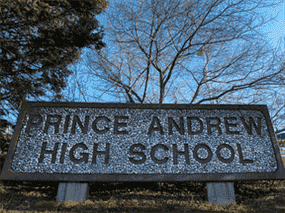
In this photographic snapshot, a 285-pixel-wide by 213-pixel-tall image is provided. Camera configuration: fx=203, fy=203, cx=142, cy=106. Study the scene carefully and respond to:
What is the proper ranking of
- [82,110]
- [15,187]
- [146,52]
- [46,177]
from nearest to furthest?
1. [46,177]
2. [82,110]
3. [15,187]
4. [146,52]

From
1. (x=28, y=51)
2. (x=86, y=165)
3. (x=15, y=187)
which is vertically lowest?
(x=15, y=187)

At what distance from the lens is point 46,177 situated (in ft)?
9.74

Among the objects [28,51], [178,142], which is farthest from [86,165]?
[28,51]

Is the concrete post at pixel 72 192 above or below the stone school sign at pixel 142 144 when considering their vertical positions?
below

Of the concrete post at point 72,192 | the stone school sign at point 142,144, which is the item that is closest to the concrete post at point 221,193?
the stone school sign at point 142,144

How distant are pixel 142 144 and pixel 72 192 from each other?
1242 mm

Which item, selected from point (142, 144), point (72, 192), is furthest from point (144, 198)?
Answer: point (72, 192)

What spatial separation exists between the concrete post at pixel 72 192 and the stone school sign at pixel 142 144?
16mm

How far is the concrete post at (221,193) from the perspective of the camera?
9.66 feet

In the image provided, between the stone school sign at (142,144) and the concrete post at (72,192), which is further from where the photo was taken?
the stone school sign at (142,144)

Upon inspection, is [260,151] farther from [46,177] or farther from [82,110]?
[46,177]

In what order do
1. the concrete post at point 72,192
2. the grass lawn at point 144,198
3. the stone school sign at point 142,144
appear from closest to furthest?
the grass lawn at point 144,198
the concrete post at point 72,192
the stone school sign at point 142,144

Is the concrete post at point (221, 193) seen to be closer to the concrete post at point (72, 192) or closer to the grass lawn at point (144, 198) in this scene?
the grass lawn at point (144, 198)

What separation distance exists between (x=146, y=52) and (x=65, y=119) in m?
3.60
